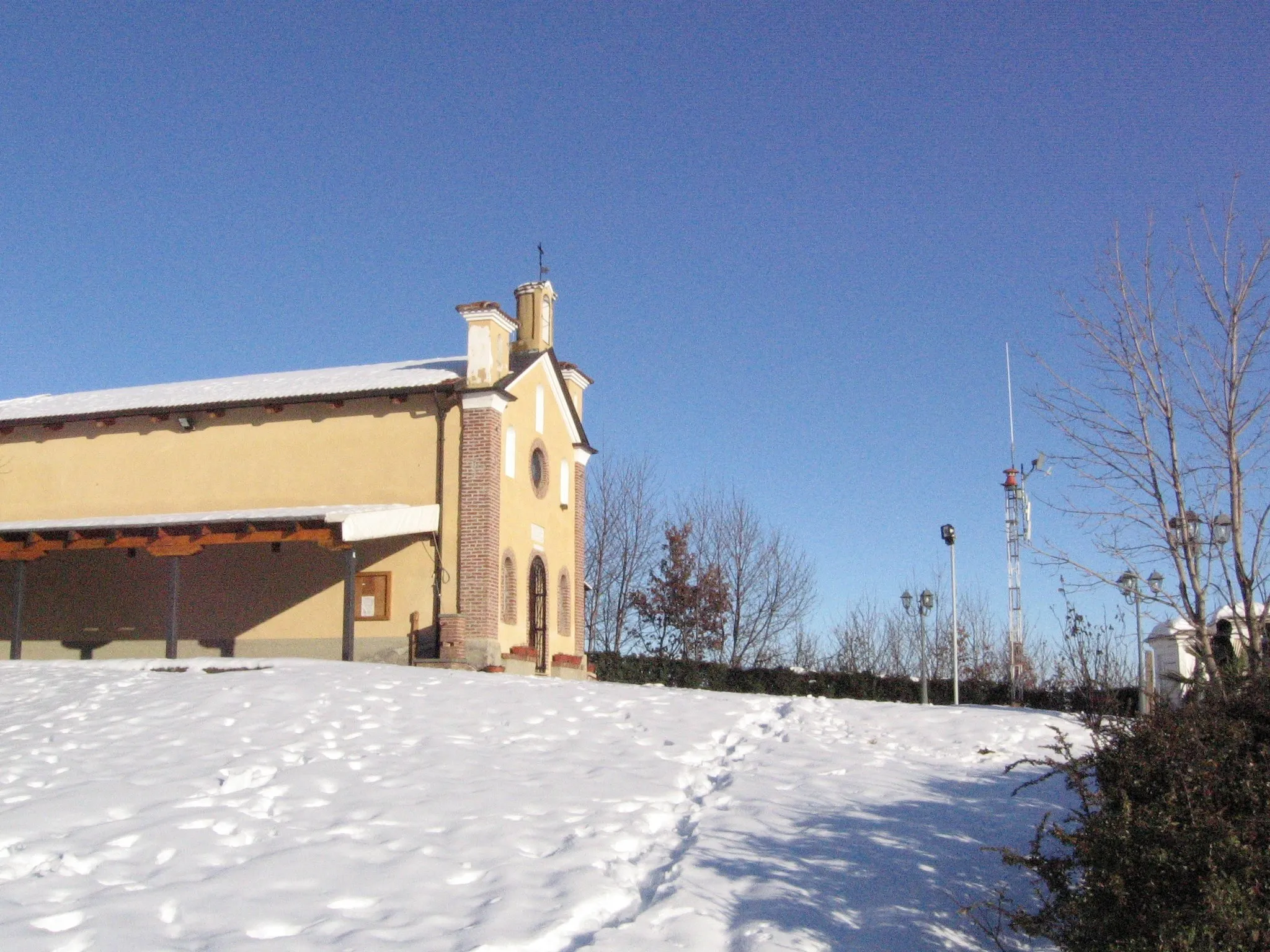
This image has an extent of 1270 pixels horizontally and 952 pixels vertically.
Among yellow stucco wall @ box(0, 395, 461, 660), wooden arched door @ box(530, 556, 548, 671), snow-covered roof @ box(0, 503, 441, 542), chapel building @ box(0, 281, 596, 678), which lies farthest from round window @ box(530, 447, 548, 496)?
snow-covered roof @ box(0, 503, 441, 542)

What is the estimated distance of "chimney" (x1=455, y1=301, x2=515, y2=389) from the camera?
2095 centimetres

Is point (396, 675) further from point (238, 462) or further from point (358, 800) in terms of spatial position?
point (238, 462)

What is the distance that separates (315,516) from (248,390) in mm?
5895

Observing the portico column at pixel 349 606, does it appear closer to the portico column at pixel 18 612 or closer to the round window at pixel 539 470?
the round window at pixel 539 470

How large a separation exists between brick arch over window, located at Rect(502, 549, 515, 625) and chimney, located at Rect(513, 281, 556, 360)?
525 centimetres

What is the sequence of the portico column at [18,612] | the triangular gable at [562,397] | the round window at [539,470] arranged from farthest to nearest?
1. the triangular gable at [562,397]
2. the round window at [539,470]
3. the portico column at [18,612]

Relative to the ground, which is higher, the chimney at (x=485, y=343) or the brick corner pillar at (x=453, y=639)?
the chimney at (x=485, y=343)

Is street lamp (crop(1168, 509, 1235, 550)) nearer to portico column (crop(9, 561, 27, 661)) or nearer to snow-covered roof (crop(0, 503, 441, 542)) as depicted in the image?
snow-covered roof (crop(0, 503, 441, 542))

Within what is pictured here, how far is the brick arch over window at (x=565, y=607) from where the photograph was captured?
2450 cm

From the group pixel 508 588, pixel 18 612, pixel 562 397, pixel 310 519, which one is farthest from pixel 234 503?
pixel 562 397

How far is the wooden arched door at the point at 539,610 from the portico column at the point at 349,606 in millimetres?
4914

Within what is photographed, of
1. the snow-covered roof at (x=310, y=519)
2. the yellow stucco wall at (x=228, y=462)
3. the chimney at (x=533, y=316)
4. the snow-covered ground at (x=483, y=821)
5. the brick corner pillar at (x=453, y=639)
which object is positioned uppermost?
the chimney at (x=533, y=316)

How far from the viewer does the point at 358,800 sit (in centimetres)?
888

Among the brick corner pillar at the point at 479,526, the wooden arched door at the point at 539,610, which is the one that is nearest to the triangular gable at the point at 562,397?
the brick corner pillar at the point at 479,526
